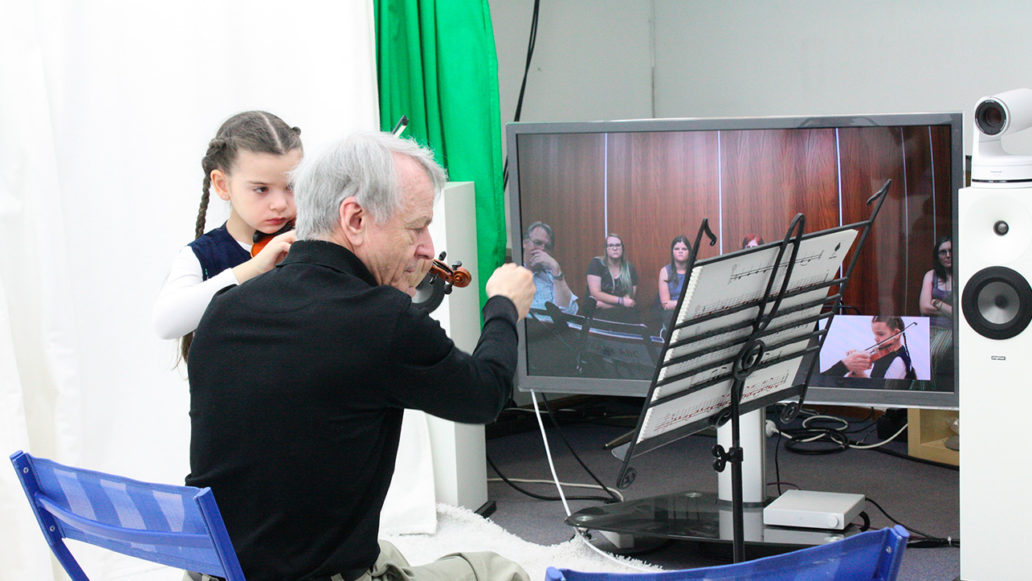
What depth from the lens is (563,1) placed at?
3.88 meters

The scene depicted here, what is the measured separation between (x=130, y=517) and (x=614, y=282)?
1.55 m

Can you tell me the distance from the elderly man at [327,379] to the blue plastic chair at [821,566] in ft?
1.50

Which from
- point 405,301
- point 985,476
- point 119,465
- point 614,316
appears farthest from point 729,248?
point 119,465

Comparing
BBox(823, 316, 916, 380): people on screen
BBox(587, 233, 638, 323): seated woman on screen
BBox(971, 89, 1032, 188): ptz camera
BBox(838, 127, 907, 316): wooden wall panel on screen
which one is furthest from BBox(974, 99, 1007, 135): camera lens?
BBox(587, 233, 638, 323): seated woman on screen

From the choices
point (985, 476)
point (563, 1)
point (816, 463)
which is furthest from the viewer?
point (563, 1)

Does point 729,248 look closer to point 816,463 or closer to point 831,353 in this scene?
point 831,353

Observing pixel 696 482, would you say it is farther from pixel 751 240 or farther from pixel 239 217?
pixel 239 217

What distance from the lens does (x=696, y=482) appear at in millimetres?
3236

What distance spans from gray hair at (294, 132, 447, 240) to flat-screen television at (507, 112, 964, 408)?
1.13 metres

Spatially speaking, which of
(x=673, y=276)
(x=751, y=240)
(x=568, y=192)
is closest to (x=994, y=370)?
(x=751, y=240)

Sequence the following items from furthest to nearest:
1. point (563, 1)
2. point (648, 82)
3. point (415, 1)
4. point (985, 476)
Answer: point (648, 82) → point (563, 1) → point (415, 1) → point (985, 476)

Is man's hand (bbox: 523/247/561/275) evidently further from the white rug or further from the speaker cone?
the speaker cone

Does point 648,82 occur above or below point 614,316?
above

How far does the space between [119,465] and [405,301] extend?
1497 millimetres
